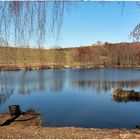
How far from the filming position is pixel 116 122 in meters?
18.9

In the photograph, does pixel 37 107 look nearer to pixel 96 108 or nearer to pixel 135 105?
pixel 96 108

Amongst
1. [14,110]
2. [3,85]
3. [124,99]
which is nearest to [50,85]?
[124,99]

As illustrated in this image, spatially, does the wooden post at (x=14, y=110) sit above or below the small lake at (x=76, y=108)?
above

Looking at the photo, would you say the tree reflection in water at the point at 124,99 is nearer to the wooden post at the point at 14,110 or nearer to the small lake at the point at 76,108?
the small lake at the point at 76,108

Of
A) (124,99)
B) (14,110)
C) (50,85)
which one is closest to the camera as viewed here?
(14,110)

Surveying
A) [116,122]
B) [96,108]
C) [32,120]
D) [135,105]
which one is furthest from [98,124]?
[135,105]

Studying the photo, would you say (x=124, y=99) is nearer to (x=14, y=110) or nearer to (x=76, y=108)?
(x=76, y=108)

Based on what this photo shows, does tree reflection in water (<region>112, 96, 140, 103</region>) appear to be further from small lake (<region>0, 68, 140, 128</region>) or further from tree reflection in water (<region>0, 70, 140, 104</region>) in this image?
tree reflection in water (<region>0, 70, 140, 104</region>)

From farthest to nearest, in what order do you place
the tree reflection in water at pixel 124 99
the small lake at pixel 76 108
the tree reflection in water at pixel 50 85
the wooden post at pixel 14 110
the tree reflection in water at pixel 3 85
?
the tree reflection in water at pixel 50 85 < the tree reflection in water at pixel 124 99 < the wooden post at pixel 14 110 < the small lake at pixel 76 108 < the tree reflection in water at pixel 3 85

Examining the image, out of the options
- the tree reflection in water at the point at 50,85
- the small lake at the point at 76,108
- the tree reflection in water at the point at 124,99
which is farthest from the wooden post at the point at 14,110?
the tree reflection in water at the point at 124,99

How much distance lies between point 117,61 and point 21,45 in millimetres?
79421

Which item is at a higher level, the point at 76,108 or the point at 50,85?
the point at 50,85

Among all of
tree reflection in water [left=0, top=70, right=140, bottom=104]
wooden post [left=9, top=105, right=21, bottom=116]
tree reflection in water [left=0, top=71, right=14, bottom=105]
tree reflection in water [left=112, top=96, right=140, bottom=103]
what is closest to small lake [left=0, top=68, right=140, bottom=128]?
tree reflection in water [left=0, top=71, right=14, bottom=105]

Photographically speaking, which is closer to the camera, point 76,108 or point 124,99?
point 76,108
